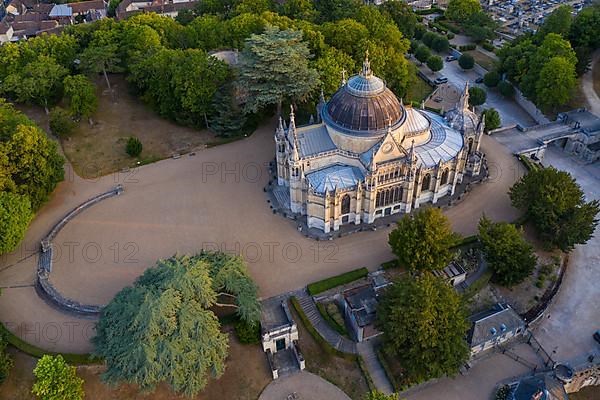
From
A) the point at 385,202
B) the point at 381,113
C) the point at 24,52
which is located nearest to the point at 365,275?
the point at 385,202

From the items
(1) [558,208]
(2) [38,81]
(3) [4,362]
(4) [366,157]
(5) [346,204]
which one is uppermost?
(4) [366,157]

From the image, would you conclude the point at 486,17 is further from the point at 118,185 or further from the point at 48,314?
the point at 48,314

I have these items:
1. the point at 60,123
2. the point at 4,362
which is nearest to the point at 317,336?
the point at 4,362

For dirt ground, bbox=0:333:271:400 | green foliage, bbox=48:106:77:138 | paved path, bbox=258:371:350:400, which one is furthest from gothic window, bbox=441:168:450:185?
green foliage, bbox=48:106:77:138

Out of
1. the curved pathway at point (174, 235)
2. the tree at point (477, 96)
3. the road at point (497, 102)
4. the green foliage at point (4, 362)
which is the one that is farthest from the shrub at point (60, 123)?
the road at point (497, 102)

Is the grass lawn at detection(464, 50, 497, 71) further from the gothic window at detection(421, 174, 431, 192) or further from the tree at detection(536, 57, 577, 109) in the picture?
the gothic window at detection(421, 174, 431, 192)

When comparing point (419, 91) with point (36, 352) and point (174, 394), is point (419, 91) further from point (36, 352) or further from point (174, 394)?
point (36, 352)
